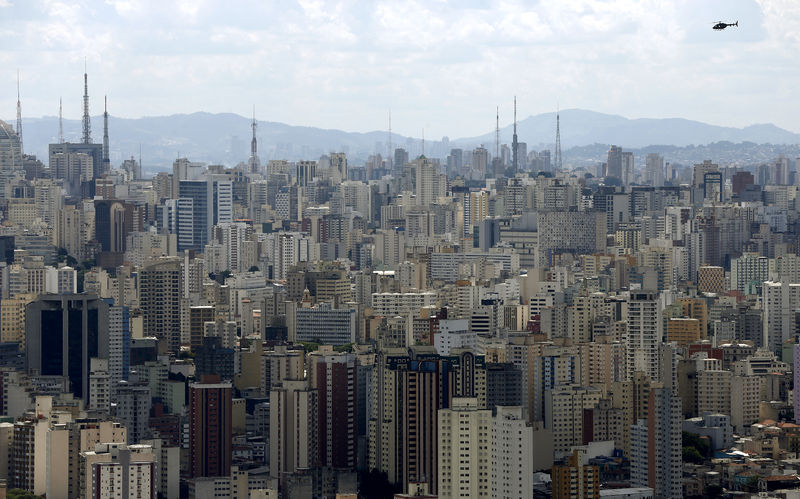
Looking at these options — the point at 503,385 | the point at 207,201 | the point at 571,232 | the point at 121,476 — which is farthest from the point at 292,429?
the point at 207,201

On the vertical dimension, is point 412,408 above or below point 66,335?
below

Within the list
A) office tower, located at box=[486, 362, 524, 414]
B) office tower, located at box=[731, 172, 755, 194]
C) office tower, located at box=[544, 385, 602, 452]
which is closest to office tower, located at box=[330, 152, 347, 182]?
office tower, located at box=[731, 172, 755, 194]

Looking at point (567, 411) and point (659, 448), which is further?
point (567, 411)

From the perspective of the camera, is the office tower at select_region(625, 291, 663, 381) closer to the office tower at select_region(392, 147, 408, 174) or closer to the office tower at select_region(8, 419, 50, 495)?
the office tower at select_region(8, 419, 50, 495)

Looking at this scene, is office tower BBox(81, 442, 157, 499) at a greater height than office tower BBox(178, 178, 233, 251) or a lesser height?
lesser

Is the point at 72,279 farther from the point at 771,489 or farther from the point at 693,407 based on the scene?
the point at 771,489

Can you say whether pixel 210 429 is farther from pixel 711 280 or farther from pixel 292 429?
pixel 711 280

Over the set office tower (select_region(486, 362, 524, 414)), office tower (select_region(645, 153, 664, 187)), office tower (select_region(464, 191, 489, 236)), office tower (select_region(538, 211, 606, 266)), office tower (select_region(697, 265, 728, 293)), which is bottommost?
office tower (select_region(486, 362, 524, 414))
